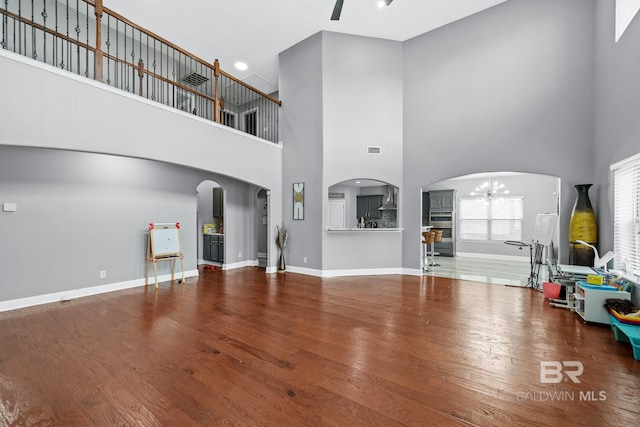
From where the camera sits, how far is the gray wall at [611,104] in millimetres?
3375

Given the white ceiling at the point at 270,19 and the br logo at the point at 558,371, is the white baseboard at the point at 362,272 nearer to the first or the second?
the br logo at the point at 558,371

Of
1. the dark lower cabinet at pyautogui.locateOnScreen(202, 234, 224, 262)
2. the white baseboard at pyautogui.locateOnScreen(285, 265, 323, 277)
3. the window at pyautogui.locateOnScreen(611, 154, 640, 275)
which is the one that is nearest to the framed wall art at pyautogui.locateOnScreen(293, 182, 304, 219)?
the white baseboard at pyautogui.locateOnScreen(285, 265, 323, 277)

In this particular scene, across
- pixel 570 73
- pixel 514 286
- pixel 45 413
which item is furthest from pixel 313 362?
pixel 570 73

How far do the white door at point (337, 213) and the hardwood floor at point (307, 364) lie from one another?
563cm

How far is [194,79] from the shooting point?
7.70 meters

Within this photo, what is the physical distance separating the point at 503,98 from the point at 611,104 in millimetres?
1660

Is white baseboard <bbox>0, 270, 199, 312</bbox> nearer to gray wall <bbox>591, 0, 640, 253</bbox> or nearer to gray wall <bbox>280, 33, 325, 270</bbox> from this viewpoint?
gray wall <bbox>280, 33, 325, 270</bbox>

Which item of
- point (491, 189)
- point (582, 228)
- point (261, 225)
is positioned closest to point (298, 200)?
point (261, 225)

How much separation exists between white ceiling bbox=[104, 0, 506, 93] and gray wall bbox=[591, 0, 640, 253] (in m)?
2.18

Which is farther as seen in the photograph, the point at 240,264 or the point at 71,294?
the point at 240,264

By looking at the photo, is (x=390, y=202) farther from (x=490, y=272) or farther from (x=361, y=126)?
(x=490, y=272)

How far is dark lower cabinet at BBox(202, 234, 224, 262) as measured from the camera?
24.2 feet

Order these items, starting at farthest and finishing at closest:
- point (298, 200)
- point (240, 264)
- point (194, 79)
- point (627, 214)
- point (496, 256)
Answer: point (496, 256) → point (194, 79) → point (240, 264) → point (298, 200) → point (627, 214)

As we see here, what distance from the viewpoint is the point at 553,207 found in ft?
28.3
